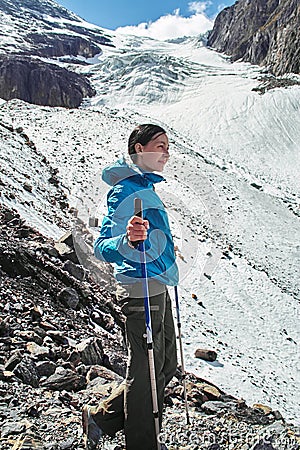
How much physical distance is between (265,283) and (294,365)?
16.6ft

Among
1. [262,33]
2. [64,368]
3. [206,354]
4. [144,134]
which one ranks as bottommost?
[206,354]

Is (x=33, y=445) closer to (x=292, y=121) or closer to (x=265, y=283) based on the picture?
(x=265, y=283)

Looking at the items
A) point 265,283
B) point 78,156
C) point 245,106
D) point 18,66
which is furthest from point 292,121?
point 18,66

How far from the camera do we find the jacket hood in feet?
10.4

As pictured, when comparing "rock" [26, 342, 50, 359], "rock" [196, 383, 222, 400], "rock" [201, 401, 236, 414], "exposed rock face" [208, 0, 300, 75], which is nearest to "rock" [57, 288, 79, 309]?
"rock" [26, 342, 50, 359]

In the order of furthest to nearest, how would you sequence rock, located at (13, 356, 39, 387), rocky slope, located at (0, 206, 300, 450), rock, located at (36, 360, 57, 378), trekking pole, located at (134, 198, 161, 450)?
rock, located at (36, 360, 57, 378) < rock, located at (13, 356, 39, 387) < rocky slope, located at (0, 206, 300, 450) < trekking pole, located at (134, 198, 161, 450)

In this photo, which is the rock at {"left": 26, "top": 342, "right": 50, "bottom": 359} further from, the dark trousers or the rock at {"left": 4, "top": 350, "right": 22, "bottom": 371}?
the dark trousers

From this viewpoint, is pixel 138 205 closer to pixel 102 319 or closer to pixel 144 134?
pixel 144 134

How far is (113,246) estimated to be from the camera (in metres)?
Result: 2.98

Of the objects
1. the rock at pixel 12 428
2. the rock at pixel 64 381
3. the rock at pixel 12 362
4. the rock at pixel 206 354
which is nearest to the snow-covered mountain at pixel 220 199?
the rock at pixel 206 354

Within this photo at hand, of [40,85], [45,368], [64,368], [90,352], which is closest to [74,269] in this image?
[90,352]

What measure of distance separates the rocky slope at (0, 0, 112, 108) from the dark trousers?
6383 centimetres

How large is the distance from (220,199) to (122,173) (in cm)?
2101

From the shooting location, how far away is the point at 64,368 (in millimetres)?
4613
